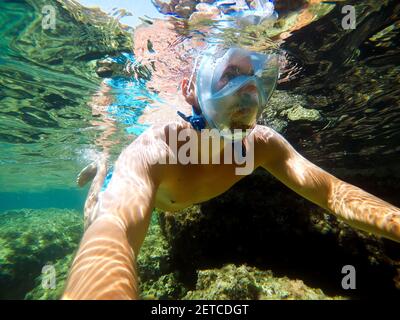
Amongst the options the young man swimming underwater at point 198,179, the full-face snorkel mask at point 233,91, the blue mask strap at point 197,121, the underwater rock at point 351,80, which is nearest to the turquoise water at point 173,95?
the underwater rock at point 351,80

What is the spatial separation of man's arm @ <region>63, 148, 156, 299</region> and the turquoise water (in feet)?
8.64

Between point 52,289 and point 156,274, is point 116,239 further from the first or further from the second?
point 52,289

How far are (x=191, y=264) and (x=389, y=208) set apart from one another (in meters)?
4.59

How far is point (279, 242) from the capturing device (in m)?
6.13

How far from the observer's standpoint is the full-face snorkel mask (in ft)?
9.33

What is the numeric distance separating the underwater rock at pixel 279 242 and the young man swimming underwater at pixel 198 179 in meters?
2.49

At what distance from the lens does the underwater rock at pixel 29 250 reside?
1309 centimetres

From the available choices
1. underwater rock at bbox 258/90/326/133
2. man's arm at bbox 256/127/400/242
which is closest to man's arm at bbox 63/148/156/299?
man's arm at bbox 256/127/400/242

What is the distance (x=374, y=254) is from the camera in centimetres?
566

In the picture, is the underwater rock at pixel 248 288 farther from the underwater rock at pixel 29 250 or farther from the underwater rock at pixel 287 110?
the underwater rock at pixel 29 250

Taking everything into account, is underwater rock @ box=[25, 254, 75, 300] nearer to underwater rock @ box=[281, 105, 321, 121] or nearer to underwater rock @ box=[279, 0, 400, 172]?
underwater rock @ box=[281, 105, 321, 121]

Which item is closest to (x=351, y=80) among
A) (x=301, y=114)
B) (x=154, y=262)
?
(x=301, y=114)
